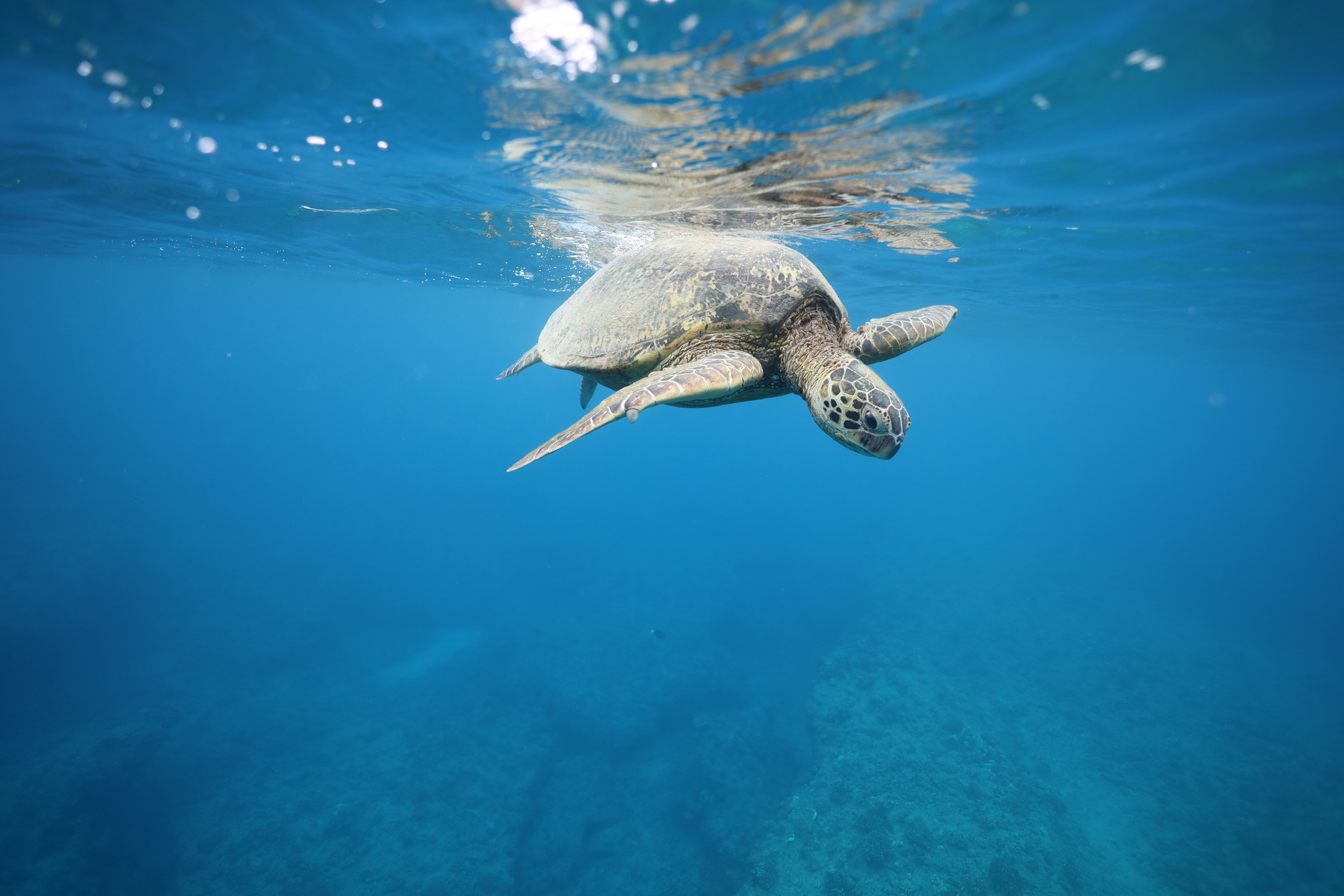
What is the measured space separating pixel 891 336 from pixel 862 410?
1.86 metres

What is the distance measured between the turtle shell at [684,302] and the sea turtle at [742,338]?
0.01 meters

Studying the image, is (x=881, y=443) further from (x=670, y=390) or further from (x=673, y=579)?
(x=673, y=579)

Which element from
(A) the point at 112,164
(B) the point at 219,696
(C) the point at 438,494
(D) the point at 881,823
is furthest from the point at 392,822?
(C) the point at 438,494

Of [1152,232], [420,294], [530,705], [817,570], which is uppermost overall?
[1152,232]

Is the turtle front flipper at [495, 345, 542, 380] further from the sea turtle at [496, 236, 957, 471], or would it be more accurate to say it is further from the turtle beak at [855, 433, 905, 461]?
the turtle beak at [855, 433, 905, 461]

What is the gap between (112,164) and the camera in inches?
402

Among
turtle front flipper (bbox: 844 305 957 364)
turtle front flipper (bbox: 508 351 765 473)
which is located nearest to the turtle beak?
turtle front flipper (bbox: 508 351 765 473)

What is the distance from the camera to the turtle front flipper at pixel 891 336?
548 cm

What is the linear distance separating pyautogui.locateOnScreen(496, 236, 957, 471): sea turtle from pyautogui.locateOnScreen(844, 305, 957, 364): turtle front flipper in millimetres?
16

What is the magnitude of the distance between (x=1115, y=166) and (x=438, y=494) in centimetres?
4075

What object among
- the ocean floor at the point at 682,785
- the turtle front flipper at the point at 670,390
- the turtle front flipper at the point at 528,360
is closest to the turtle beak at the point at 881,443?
the turtle front flipper at the point at 670,390

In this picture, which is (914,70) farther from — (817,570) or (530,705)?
(817,570)

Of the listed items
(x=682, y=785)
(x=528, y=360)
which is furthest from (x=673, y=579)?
(x=528, y=360)

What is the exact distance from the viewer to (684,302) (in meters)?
5.11
